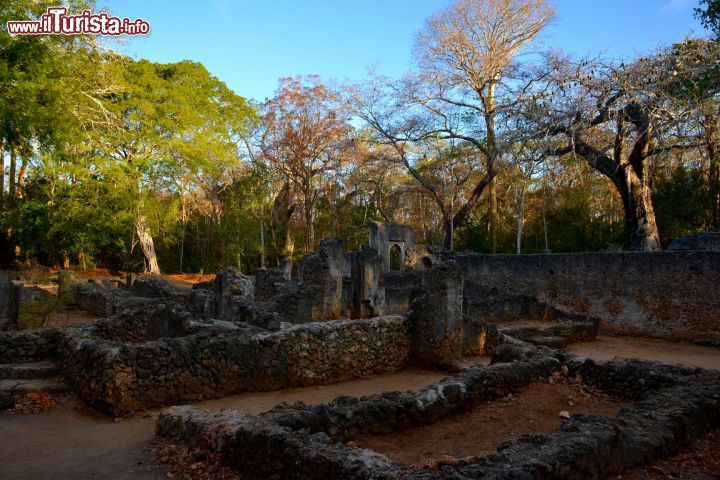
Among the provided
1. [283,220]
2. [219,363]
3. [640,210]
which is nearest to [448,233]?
[640,210]

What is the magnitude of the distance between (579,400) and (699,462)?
2232mm

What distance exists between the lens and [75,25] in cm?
2361

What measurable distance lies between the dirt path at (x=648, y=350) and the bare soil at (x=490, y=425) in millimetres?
5632

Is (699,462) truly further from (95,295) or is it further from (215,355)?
(95,295)

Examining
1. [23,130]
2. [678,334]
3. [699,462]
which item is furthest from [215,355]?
[23,130]

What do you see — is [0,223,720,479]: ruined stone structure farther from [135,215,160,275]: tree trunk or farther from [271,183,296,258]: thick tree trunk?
[271,183,296,258]: thick tree trunk

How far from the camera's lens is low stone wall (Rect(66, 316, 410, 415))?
7734mm

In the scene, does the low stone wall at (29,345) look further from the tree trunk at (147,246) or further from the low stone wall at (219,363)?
the tree trunk at (147,246)

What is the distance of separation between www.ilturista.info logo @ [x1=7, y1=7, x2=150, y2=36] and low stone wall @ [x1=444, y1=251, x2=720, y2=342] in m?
18.9

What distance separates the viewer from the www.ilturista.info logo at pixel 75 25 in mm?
22266

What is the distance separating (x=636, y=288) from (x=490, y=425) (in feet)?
41.5

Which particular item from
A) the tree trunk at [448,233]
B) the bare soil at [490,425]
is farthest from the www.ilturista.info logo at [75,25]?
the bare soil at [490,425]

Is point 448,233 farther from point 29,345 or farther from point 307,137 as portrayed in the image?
point 29,345

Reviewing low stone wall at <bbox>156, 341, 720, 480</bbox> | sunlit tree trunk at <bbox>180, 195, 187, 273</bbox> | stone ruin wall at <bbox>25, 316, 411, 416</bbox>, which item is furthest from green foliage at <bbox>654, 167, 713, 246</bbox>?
sunlit tree trunk at <bbox>180, 195, 187, 273</bbox>
